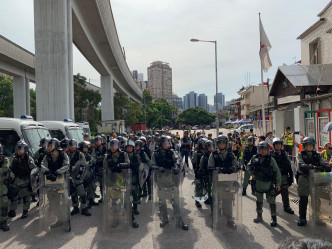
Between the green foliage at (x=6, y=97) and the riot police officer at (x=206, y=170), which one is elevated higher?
the green foliage at (x=6, y=97)

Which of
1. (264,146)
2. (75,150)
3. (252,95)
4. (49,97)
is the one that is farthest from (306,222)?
(252,95)

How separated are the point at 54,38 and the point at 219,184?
15350 millimetres

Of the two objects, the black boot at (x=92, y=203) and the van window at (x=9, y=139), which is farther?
the van window at (x=9, y=139)

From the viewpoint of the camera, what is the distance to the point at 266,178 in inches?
201

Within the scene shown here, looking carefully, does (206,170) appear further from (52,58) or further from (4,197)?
(52,58)

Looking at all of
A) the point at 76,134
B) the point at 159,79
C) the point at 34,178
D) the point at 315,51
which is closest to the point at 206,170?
the point at 34,178

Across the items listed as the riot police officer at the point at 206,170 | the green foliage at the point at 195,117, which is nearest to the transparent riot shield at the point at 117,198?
the riot police officer at the point at 206,170

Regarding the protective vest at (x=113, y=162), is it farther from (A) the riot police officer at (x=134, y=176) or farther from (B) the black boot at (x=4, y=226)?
(B) the black boot at (x=4, y=226)

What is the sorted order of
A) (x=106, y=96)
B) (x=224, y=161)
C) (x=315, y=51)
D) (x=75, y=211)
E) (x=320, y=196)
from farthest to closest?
1. (x=106, y=96)
2. (x=315, y=51)
3. (x=75, y=211)
4. (x=224, y=161)
5. (x=320, y=196)

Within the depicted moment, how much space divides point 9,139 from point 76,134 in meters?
3.79

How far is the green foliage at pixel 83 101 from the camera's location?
→ 84.5 feet

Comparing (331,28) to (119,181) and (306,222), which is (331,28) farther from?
(119,181)

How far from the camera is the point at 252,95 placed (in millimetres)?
50844

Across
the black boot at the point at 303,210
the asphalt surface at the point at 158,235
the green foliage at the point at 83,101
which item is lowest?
the asphalt surface at the point at 158,235
